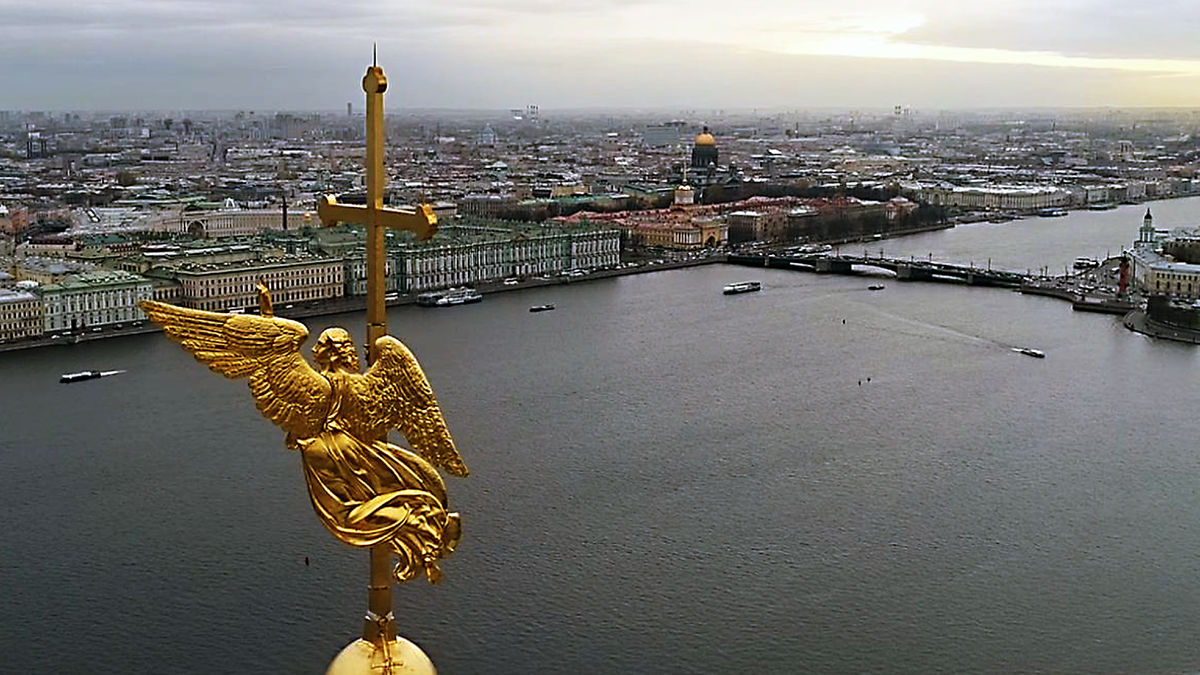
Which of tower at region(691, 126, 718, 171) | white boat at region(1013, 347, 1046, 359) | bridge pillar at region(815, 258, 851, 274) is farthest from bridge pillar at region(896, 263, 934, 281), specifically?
tower at region(691, 126, 718, 171)

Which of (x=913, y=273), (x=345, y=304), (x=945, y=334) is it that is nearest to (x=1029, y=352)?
(x=945, y=334)

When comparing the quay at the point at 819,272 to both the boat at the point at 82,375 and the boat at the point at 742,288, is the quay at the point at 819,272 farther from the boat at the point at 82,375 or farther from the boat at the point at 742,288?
the boat at the point at 742,288

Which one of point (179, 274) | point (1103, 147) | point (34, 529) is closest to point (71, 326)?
point (179, 274)

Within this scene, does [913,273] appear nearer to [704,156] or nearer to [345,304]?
[345,304]

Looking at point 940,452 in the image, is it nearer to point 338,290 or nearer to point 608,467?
point 608,467

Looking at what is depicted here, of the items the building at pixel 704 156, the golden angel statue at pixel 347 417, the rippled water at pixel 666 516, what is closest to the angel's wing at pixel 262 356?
the golden angel statue at pixel 347 417

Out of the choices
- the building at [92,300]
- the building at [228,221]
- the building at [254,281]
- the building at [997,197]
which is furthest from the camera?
the building at [997,197]

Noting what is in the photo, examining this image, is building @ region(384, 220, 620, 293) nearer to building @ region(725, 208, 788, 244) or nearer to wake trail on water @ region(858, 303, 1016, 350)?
building @ region(725, 208, 788, 244)
